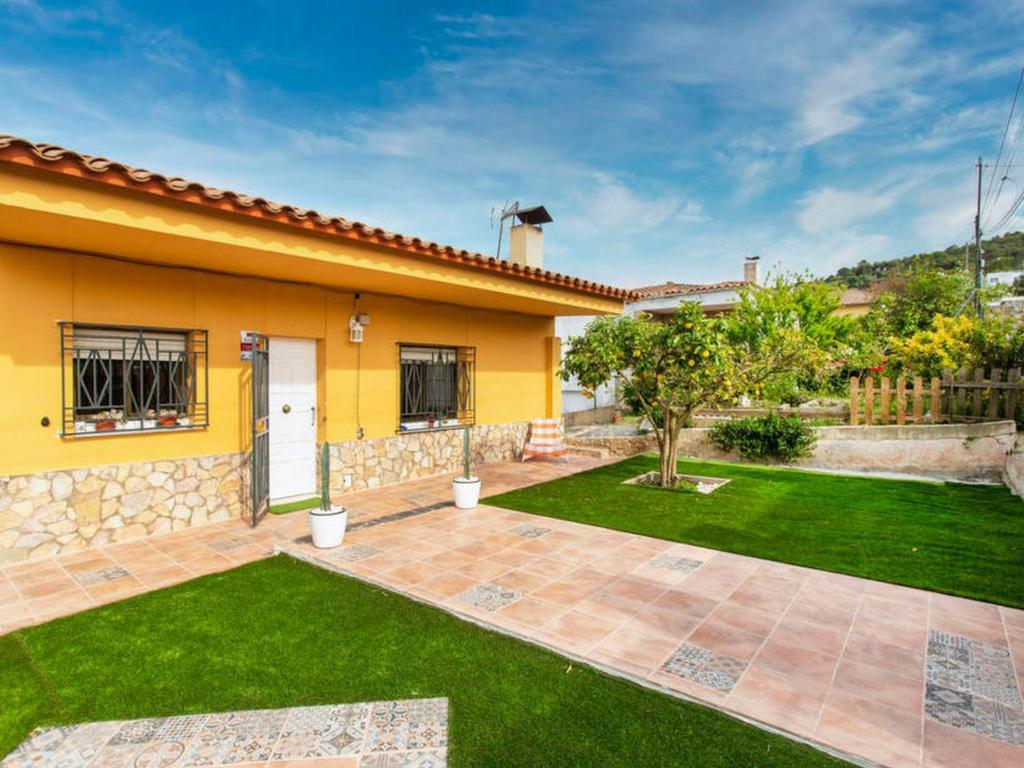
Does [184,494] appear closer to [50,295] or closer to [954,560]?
[50,295]

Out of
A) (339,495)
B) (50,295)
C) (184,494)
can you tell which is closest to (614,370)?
(339,495)

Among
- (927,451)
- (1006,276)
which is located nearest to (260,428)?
(927,451)

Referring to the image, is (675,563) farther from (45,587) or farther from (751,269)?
(751,269)

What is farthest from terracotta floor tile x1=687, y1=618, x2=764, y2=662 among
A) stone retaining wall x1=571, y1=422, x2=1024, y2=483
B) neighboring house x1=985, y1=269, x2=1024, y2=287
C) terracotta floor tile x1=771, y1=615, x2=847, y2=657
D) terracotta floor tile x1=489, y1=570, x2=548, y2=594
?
neighboring house x1=985, y1=269, x2=1024, y2=287

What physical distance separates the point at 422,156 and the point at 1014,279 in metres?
40.5

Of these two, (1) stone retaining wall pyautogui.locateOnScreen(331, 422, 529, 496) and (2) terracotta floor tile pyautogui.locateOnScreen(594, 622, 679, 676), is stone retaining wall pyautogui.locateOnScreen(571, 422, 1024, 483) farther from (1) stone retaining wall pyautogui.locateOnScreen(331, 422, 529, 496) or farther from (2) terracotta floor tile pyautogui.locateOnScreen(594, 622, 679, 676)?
(2) terracotta floor tile pyautogui.locateOnScreen(594, 622, 679, 676)

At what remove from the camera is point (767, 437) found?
11.6 meters

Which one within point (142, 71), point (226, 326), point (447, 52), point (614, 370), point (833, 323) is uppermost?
point (447, 52)

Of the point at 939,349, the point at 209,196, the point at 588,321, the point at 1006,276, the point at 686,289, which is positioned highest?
the point at 1006,276

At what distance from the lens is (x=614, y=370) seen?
898 cm

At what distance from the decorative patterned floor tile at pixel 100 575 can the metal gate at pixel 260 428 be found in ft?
5.12

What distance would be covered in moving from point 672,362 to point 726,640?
5.12m

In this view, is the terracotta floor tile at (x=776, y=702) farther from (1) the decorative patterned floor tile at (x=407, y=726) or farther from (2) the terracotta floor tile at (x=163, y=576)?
(2) the terracotta floor tile at (x=163, y=576)

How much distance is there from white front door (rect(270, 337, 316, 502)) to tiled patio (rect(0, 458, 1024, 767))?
1.27 m
